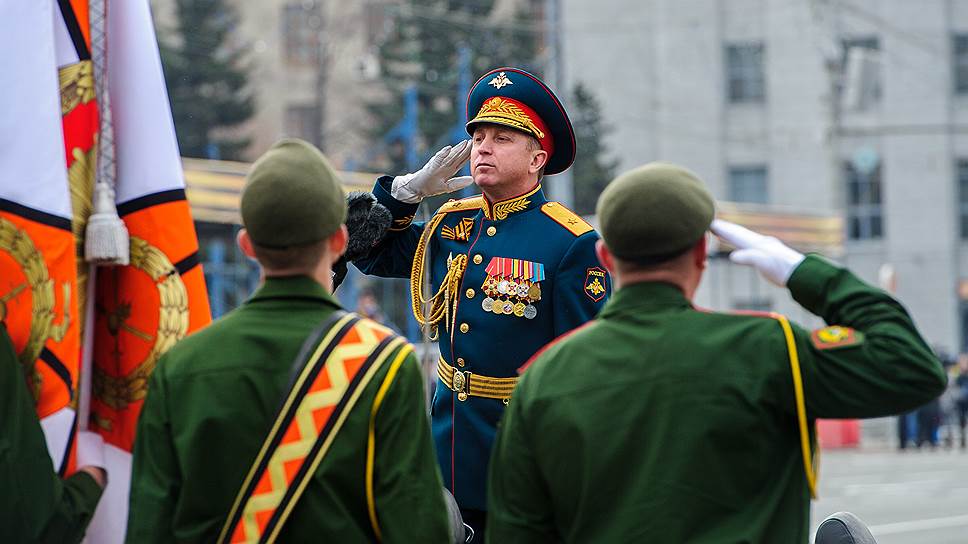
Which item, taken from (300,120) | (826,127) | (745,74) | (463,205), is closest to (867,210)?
(826,127)

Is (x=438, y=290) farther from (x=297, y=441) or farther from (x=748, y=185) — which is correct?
(x=748, y=185)

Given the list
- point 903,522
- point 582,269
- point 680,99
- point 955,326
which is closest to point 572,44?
point 680,99

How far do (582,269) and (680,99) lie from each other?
38.2 metres

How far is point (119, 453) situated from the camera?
5.02 meters

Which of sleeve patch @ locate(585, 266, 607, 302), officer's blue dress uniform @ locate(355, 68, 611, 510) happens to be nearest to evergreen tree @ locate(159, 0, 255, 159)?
officer's blue dress uniform @ locate(355, 68, 611, 510)

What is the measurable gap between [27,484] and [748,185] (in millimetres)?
39817

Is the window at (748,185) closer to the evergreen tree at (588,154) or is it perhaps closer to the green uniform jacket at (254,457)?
the evergreen tree at (588,154)

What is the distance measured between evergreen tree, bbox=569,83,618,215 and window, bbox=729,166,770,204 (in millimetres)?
3454

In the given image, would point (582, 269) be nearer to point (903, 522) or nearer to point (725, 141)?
point (903, 522)

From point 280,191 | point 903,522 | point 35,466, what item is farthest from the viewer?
point 903,522

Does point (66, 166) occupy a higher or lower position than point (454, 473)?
higher

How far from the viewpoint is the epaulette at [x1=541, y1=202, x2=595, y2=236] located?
16.9ft

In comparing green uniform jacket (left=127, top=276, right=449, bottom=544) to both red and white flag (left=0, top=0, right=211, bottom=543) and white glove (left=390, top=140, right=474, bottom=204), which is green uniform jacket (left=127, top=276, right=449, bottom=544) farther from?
white glove (left=390, top=140, right=474, bottom=204)

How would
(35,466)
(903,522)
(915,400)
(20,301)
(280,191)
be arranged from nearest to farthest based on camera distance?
(915,400), (280,191), (35,466), (20,301), (903,522)
